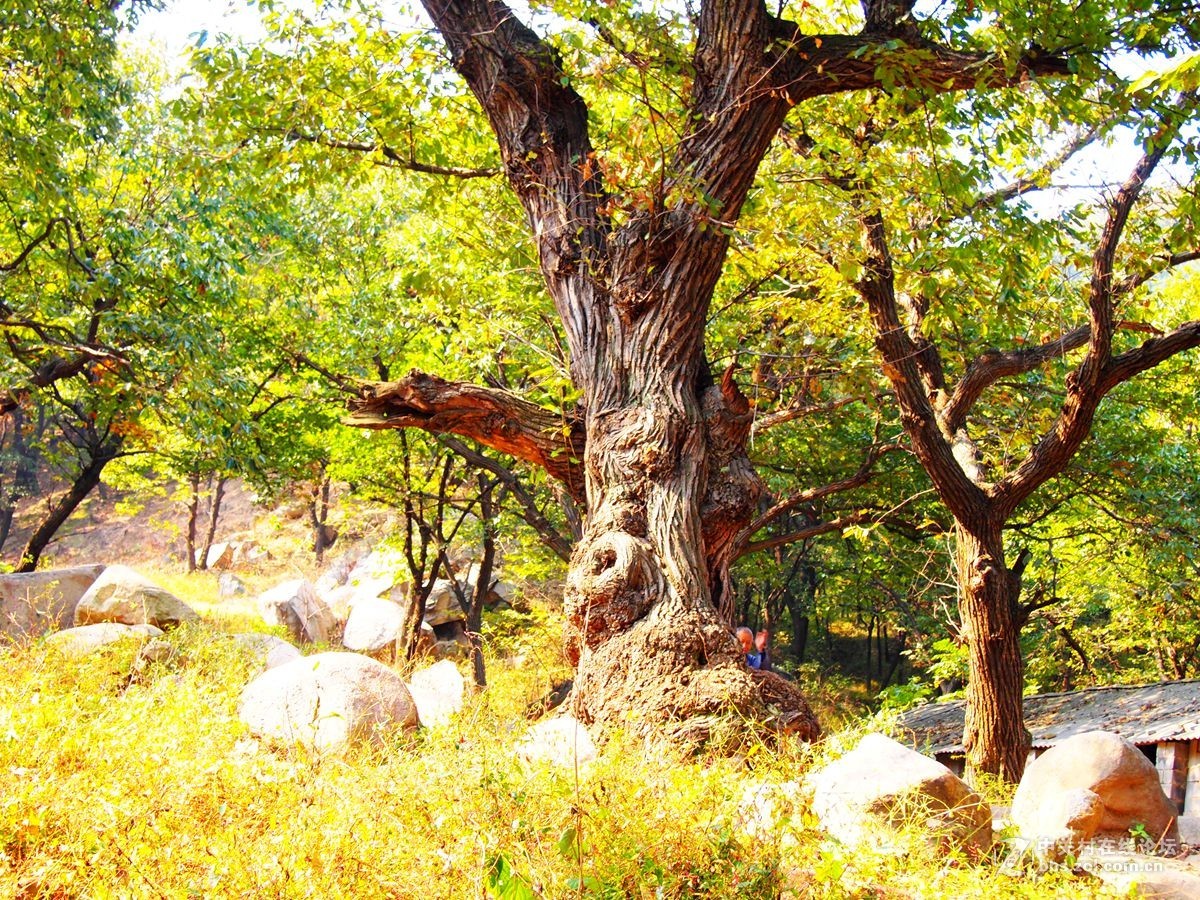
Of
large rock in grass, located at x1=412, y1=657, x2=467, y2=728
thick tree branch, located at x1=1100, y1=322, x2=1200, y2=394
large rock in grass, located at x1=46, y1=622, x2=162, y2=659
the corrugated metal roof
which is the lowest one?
the corrugated metal roof

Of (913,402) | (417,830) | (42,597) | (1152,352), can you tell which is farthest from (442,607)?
(417,830)

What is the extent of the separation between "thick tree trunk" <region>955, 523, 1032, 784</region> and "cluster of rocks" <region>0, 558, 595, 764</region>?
5.04m

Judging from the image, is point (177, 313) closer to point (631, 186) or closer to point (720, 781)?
point (631, 186)

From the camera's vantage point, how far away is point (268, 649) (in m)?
→ 10.2

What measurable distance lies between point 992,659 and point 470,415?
6.04 meters

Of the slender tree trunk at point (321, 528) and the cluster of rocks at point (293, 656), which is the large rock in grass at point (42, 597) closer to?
the cluster of rocks at point (293, 656)

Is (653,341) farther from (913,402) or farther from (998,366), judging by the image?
(998,366)

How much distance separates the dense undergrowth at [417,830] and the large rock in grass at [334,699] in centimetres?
152

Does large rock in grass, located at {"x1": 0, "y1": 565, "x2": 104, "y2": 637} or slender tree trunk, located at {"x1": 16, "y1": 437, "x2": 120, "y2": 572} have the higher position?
slender tree trunk, located at {"x1": 16, "y1": 437, "x2": 120, "y2": 572}

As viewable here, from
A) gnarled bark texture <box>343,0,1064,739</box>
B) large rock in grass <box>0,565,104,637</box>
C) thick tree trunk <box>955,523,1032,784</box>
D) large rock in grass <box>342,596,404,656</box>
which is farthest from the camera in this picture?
large rock in grass <box>342,596,404,656</box>

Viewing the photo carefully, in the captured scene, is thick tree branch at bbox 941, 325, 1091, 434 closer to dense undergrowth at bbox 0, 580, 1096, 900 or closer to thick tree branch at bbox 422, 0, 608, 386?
thick tree branch at bbox 422, 0, 608, 386

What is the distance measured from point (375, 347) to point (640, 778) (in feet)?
37.3

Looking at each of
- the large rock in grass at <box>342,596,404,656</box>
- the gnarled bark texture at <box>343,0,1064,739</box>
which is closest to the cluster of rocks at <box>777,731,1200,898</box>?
the gnarled bark texture at <box>343,0,1064,739</box>

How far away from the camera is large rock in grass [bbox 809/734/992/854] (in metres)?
3.52
